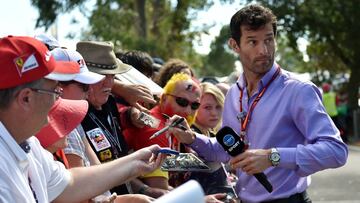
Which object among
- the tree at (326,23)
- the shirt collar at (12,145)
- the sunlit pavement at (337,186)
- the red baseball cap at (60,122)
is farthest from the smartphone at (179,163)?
the tree at (326,23)

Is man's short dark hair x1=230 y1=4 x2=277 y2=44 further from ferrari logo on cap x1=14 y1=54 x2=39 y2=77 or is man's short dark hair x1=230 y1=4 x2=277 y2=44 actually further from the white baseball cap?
ferrari logo on cap x1=14 y1=54 x2=39 y2=77

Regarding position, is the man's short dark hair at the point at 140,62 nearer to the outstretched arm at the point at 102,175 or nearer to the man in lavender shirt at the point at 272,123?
the man in lavender shirt at the point at 272,123

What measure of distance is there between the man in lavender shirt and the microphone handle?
6 cm

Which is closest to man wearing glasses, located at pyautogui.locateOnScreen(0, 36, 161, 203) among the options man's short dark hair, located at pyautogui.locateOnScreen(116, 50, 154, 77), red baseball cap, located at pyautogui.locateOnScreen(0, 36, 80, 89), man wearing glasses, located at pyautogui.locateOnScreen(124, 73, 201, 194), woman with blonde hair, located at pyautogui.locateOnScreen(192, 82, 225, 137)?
red baseball cap, located at pyautogui.locateOnScreen(0, 36, 80, 89)

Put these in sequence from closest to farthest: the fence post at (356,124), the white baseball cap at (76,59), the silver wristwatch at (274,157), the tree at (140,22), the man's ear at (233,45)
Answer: the silver wristwatch at (274,157) → the white baseball cap at (76,59) → the man's ear at (233,45) → the fence post at (356,124) → the tree at (140,22)

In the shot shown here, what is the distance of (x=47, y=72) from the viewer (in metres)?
2.66

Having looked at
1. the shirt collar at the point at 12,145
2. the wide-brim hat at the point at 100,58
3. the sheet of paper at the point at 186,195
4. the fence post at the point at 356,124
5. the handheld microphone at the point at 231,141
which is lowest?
the fence post at the point at 356,124

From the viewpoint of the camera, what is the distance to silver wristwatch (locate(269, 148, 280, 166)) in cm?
348

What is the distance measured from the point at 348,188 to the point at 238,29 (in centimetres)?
842

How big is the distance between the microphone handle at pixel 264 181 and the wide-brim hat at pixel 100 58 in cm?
132

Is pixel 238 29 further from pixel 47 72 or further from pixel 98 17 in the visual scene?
pixel 98 17

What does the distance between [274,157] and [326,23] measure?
926 inches

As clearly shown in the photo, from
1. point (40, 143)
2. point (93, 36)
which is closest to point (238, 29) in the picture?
point (40, 143)

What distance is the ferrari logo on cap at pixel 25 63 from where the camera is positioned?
2572 millimetres
